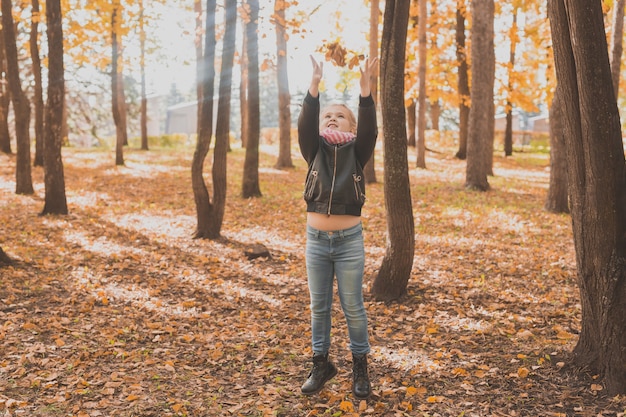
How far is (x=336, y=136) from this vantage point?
405cm

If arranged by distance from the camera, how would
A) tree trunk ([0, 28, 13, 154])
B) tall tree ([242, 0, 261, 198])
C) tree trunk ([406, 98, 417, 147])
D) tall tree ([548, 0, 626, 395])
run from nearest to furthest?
tall tree ([548, 0, 626, 395]) → tall tree ([242, 0, 261, 198]) → tree trunk ([0, 28, 13, 154]) → tree trunk ([406, 98, 417, 147])

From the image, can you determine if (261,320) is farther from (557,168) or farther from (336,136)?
(557,168)

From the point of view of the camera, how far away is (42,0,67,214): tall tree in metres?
10.8

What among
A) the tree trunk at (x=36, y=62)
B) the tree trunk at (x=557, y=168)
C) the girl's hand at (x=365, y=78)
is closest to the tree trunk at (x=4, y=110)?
the tree trunk at (x=36, y=62)

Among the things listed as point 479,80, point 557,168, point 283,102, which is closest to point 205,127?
point 557,168

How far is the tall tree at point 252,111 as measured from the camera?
44.2ft

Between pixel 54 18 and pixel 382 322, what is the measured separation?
343 inches

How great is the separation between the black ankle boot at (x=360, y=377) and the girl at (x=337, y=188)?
0.75ft

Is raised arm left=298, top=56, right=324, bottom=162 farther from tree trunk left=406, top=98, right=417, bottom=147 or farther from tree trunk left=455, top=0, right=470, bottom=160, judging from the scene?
tree trunk left=406, top=98, right=417, bottom=147

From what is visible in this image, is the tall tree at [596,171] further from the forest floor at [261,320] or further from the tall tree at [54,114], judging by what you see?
the tall tree at [54,114]

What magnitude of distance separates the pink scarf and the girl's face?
0.21ft

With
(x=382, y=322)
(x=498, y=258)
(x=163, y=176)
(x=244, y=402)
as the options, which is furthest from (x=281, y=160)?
(x=244, y=402)

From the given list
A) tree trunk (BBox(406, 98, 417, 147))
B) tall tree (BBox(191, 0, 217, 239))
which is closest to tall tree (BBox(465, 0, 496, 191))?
tall tree (BBox(191, 0, 217, 239))

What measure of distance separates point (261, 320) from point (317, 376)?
2.11 meters
